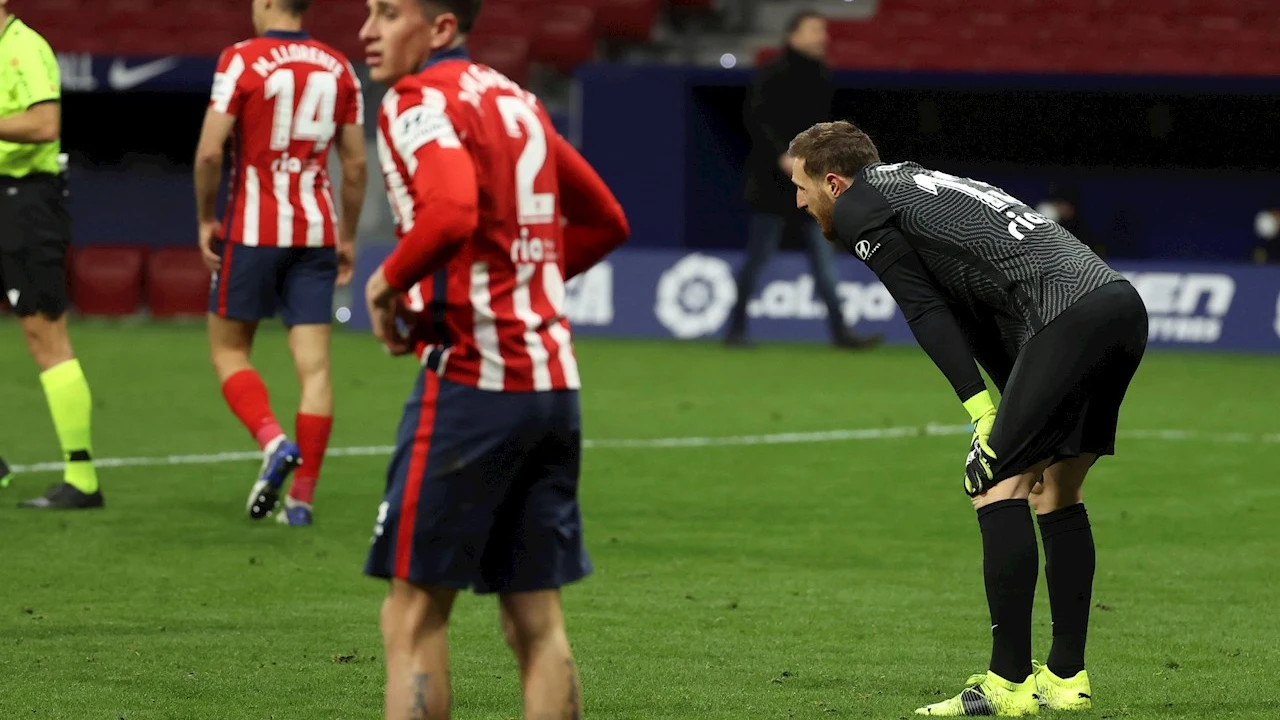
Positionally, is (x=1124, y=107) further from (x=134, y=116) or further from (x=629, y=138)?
(x=134, y=116)

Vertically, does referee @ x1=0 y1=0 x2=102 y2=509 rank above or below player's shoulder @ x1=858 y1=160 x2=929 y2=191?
below

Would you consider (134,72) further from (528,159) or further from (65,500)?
(528,159)

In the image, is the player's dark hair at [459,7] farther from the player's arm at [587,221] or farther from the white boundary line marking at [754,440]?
the white boundary line marking at [754,440]

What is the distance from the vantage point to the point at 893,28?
69.9ft

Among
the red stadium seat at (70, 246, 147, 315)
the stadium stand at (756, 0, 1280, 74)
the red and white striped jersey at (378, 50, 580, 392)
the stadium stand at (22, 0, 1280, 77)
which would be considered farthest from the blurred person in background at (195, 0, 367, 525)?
the red stadium seat at (70, 246, 147, 315)

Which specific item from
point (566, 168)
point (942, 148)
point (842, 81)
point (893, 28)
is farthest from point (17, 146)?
point (942, 148)

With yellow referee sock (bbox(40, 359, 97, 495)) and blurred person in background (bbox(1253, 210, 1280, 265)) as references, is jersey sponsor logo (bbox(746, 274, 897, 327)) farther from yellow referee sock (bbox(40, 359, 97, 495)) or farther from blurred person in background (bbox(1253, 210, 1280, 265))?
yellow referee sock (bbox(40, 359, 97, 495))

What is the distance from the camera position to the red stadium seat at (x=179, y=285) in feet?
68.1

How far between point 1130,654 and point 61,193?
4973mm

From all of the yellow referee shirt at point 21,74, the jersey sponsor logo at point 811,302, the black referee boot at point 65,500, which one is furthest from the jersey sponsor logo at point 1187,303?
the yellow referee shirt at point 21,74

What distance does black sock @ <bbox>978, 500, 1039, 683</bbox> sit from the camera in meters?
5.33

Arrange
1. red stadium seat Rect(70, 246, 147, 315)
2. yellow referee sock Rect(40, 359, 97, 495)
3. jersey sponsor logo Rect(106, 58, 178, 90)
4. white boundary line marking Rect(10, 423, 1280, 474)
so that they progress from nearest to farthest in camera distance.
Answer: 1. yellow referee sock Rect(40, 359, 97, 495)
2. white boundary line marking Rect(10, 423, 1280, 474)
3. jersey sponsor logo Rect(106, 58, 178, 90)
4. red stadium seat Rect(70, 246, 147, 315)

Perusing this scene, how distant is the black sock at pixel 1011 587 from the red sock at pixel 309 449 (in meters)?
3.69

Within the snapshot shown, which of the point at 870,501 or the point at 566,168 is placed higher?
the point at 566,168
